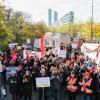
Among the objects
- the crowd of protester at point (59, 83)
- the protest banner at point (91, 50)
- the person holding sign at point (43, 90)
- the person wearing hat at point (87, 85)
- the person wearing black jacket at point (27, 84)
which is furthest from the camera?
the protest banner at point (91, 50)

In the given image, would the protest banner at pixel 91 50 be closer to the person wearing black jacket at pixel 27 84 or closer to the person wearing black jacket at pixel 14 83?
the person wearing black jacket at pixel 27 84

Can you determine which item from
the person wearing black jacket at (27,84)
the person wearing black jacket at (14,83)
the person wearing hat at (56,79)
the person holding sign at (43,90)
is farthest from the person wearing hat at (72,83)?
the person wearing black jacket at (14,83)

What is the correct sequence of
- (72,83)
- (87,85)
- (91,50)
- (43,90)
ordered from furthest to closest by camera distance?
(91,50) < (43,90) < (72,83) < (87,85)

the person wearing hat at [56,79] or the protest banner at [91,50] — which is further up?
the protest banner at [91,50]

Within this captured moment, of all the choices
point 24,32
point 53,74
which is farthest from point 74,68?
point 24,32

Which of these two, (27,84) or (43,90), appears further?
(43,90)

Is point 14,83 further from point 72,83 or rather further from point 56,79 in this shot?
point 72,83

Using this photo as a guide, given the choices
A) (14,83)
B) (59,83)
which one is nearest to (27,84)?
(14,83)

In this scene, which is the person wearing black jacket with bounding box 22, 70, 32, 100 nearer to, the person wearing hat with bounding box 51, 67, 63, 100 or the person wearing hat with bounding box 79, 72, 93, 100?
the person wearing hat with bounding box 51, 67, 63, 100

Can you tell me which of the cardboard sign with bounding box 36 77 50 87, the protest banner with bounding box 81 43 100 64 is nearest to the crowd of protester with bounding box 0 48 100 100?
the cardboard sign with bounding box 36 77 50 87

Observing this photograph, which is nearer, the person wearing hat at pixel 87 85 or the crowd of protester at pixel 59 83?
the person wearing hat at pixel 87 85

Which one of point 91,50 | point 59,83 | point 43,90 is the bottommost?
point 43,90

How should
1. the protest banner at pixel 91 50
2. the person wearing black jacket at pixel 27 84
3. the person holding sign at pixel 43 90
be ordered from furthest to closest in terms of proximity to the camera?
the protest banner at pixel 91 50 < the person holding sign at pixel 43 90 < the person wearing black jacket at pixel 27 84

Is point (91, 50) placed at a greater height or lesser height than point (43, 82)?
greater
